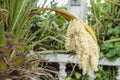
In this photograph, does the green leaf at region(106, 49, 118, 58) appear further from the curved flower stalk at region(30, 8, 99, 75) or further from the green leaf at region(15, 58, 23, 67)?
the green leaf at region(15, 58, 23, 67)

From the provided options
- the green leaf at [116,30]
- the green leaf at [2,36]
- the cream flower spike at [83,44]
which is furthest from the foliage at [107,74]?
the green leaf at [2,36]

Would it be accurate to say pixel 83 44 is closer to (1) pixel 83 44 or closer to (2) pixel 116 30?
(1) pixel 83 44

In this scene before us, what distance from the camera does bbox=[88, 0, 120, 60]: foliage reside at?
227 cm

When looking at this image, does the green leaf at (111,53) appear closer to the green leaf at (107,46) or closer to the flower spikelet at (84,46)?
the green leaf at (107,46)

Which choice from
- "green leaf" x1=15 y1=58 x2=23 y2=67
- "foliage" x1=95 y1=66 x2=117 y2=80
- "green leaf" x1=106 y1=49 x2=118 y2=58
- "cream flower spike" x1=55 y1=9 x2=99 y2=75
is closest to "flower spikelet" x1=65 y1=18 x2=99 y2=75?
"cream flower spike" x1=55 y1=9 x2=99 y2=75

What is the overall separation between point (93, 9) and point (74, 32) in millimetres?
1179

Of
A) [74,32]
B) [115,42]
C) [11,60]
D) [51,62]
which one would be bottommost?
[51,62]

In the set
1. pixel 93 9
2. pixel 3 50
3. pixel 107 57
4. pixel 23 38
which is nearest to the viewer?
pixel 3 50

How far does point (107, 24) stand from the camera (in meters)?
2.46

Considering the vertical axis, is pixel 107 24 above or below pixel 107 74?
above

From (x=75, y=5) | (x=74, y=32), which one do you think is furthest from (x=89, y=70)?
(x=75, y=5)

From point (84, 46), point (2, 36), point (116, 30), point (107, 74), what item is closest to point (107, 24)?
point (116, 30)

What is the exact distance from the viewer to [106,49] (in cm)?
228

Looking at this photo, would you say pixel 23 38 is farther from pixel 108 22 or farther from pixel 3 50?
pixel 108 22
